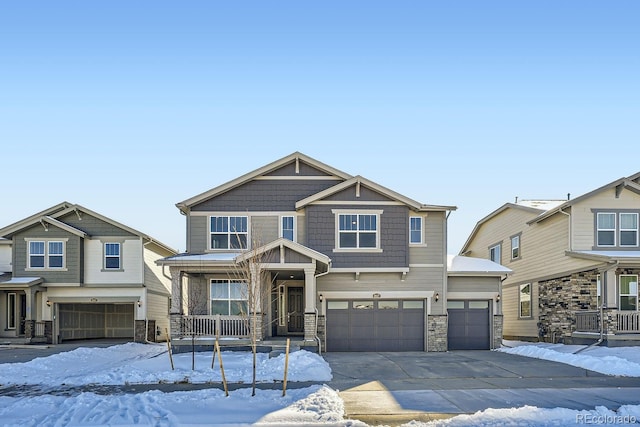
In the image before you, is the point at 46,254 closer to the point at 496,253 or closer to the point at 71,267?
the point at 71,267

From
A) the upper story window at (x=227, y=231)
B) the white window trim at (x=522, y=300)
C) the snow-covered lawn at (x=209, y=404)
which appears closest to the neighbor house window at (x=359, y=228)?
the upper story window at (x=227, y=231)

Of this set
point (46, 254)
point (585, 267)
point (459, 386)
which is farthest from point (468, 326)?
point (46, 254)

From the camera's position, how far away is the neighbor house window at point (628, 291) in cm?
2386

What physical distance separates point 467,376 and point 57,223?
2099 centimetres

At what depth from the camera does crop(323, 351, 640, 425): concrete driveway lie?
477 inches

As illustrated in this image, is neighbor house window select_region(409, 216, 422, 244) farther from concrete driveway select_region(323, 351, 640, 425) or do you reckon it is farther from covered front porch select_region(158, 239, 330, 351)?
concrete driveway select_region(323, 351, 640, 425)

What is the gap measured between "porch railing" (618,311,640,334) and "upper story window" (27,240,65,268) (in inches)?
967

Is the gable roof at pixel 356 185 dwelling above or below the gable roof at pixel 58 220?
above

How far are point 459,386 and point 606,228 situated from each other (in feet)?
41.5

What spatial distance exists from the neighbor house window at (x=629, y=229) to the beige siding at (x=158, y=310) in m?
21.8

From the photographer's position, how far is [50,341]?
95.6ft

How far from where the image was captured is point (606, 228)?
23859 mm

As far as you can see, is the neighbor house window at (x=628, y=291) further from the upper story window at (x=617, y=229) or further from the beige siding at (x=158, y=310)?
the beige siding at (x=158, y=310)

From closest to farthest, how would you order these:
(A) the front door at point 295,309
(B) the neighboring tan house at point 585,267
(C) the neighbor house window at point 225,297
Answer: (B) the neighboring tan house at point 585,267 → (C) the neighbor house window at point 225,297 → (A) the front door at point 295,309
